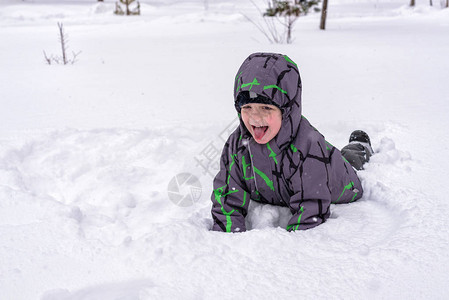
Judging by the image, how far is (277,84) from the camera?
62.6 inches

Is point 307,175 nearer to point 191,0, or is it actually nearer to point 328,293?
point 328,293

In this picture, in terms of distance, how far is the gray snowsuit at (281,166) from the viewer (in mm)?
1616

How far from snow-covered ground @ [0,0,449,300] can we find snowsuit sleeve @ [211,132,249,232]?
9 cm

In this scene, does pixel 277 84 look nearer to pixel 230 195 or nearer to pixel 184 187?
pixel 230 195

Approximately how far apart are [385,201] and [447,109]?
1.77 metres

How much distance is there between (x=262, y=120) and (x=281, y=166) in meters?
0.24

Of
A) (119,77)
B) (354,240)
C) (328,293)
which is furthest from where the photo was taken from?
(119,77)

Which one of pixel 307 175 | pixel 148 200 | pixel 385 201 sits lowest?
pixel 148 200

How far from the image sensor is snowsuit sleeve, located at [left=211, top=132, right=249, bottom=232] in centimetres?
180

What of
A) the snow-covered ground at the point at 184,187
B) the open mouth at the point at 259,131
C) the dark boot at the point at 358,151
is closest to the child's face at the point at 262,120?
the open mouth at the point at 259,131

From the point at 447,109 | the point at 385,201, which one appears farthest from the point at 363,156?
the point at 447,109

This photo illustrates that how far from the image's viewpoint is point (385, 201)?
1.91 m

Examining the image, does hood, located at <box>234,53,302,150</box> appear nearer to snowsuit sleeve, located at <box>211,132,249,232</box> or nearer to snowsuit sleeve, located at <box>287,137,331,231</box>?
snowsuit sleeve, located at <box>287,137,331,231</box>

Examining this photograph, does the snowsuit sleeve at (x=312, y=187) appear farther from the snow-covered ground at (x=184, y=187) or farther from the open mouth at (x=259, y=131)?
the open mouth at (x=259, y=131)
